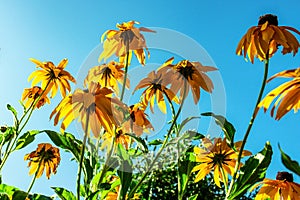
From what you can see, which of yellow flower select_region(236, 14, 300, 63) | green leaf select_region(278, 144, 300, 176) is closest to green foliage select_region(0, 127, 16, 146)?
yellow flower select_region(236, 14, 300, 63)

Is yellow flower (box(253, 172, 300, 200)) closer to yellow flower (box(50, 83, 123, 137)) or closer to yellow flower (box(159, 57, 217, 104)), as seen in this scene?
yellow flower (box(159, 57, 217, 104))

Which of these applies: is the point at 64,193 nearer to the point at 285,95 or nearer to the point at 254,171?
the point at 254,171

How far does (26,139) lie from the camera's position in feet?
5.41

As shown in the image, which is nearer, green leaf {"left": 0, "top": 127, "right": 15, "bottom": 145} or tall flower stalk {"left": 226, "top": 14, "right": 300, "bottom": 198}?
tall flower stalk {"left": 226, "top": 14, "right": 300, "bottom": 198}

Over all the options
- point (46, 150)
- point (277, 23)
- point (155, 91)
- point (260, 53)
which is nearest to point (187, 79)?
point (155, 91)

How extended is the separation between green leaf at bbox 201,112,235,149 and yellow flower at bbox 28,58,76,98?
2.53ft

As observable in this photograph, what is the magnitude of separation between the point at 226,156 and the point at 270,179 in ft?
0.58

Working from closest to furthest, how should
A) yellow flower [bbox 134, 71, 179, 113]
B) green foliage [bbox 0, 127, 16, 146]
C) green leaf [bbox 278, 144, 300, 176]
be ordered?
green leaf [bbox 278, 144, 300, 176] → yellow flower [bbox 134, 71, 179, 113] → green foliage [bbox 0, 127, 16, 146]

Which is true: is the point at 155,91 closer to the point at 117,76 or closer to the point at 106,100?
the point at 117,76

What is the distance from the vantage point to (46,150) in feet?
6.77

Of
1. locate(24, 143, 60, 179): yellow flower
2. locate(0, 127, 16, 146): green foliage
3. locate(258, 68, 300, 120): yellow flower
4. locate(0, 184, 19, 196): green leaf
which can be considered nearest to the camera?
locate(258, 68, 300, 120): yellow flower

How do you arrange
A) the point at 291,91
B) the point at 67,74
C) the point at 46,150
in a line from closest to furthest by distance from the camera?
the point at 291,91
the point at 67,74
the point at 46,150

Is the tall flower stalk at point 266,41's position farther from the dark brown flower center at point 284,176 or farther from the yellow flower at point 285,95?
the dark brown flower center at point 284,176

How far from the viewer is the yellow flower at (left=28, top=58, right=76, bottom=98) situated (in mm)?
1907
